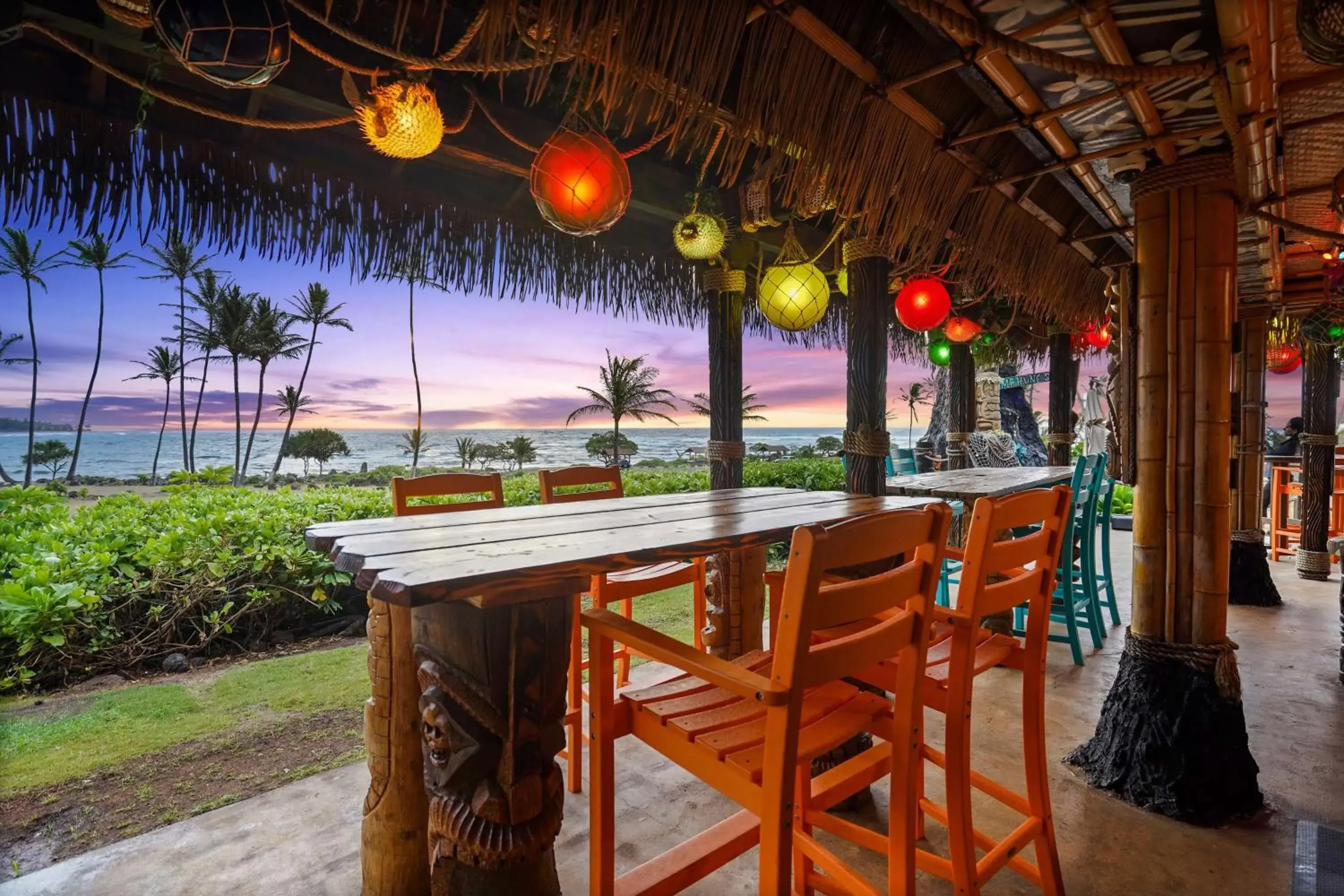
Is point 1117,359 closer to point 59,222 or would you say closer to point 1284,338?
point 59,222

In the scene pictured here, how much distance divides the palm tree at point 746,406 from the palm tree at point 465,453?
11.1 ft

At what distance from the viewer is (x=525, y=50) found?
2.38 m

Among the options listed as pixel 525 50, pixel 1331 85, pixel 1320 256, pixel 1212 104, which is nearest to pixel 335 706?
pixel 525 50

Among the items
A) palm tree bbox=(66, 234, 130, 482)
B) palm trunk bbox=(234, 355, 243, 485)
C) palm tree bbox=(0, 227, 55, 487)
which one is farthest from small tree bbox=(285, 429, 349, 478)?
palm tree bbox=(0, 227, 55, 487)


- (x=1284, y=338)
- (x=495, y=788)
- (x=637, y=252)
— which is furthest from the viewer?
(x=1284, y=338)

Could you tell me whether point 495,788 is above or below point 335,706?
above

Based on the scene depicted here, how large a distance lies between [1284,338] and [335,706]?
7.37 m

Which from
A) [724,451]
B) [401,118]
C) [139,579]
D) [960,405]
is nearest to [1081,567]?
[724,451]

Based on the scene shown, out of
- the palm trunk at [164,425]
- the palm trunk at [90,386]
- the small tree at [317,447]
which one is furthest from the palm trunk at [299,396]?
the palm trunk at [90,386]

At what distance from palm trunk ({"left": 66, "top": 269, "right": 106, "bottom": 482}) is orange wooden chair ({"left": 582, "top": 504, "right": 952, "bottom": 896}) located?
5226 millimetres

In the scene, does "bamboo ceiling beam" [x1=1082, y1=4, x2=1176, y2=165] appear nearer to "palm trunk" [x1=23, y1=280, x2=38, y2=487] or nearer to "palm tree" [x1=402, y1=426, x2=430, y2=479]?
"palm trunk" [x1=23, y1=280, x2=38, y2=487]

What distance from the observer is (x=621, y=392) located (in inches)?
328

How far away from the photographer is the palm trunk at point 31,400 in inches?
152

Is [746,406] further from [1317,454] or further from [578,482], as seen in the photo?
[578,482]
